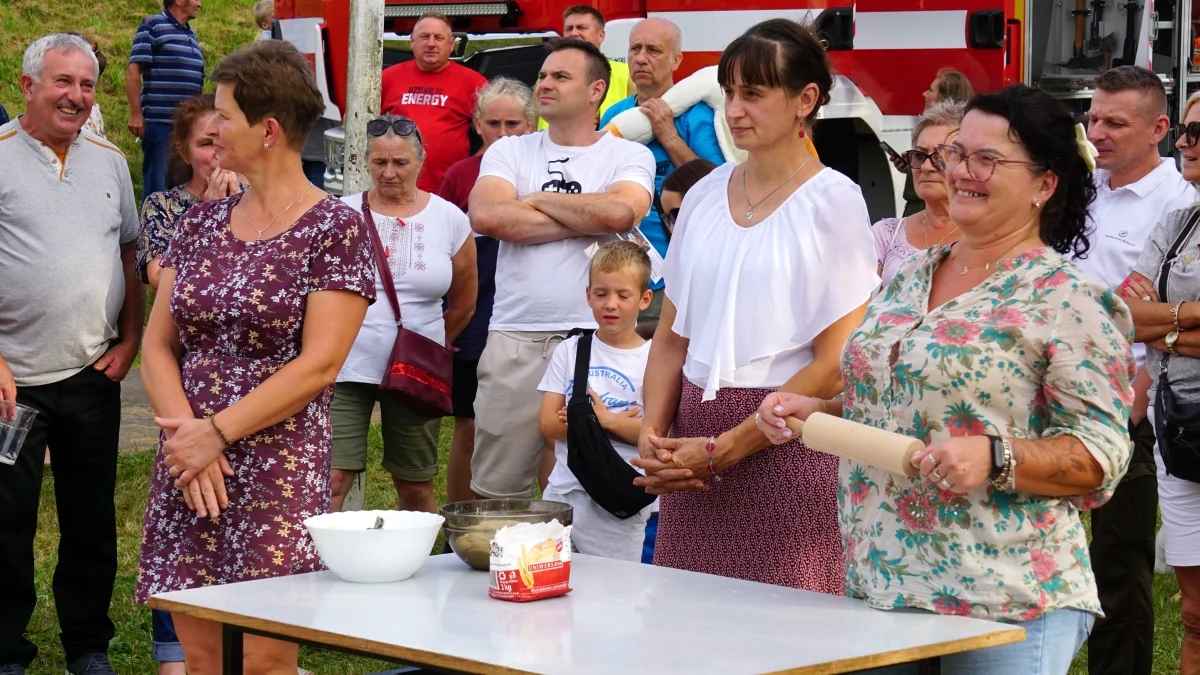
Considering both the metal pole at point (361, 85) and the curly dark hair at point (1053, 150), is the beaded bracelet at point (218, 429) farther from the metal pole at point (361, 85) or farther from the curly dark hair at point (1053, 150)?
the metal pole at point (361, 85)

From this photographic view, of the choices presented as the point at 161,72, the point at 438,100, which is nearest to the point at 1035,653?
the point at 438,100

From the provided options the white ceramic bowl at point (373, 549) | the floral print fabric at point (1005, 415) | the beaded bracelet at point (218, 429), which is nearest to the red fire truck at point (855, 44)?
the beaded bracelet at point (218, 429)

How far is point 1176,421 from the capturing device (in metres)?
4.07

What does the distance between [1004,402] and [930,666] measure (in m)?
0.50

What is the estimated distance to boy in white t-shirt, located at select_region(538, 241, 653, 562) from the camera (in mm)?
4754

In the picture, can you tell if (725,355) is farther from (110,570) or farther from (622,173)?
(110,570)

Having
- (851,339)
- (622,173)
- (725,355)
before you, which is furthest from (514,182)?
(851,339)

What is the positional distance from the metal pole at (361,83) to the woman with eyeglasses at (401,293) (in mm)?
921

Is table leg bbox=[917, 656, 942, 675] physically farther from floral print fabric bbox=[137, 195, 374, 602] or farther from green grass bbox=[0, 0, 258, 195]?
green grass bbox=[0, 0, 258, 195]

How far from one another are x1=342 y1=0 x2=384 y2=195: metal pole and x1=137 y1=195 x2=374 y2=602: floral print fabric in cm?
324

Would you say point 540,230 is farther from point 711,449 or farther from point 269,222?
point 711,449

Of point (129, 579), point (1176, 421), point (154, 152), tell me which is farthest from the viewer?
point (154, 152)

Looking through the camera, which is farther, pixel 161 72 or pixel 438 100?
pixel 161 72

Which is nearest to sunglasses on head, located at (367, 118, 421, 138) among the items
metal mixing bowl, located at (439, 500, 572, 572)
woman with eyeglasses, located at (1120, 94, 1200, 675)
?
metal mixing bowl, located at (439, 500, 572, 572)
